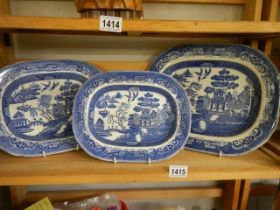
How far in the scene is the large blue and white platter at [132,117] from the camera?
26.6 inches

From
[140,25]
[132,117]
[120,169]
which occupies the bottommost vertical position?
[120,169]

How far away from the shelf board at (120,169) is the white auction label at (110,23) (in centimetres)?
36

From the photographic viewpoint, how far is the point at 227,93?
0.73 meters

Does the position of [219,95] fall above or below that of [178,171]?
above

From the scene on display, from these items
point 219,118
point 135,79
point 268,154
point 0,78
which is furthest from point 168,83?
point 0,78

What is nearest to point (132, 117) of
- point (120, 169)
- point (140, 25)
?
point (120, 169)

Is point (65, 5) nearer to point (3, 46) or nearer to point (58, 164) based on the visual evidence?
point (3, 46)

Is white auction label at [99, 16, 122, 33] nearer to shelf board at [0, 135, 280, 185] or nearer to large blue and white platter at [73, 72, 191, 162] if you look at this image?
large blue and white platter at [73, 72, 191, 162]

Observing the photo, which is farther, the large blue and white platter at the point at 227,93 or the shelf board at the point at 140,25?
the large blue and white platter at the point at 227,93

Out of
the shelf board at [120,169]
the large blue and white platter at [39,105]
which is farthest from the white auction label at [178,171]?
the large blue and white platter at [39,105]

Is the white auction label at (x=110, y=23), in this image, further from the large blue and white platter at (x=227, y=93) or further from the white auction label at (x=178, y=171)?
the white auction label at (x=178, y=171)

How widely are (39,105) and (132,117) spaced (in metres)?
0.29

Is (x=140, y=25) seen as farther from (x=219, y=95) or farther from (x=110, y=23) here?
(x=219, y=95)

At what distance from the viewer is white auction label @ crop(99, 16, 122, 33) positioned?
1.76ft
